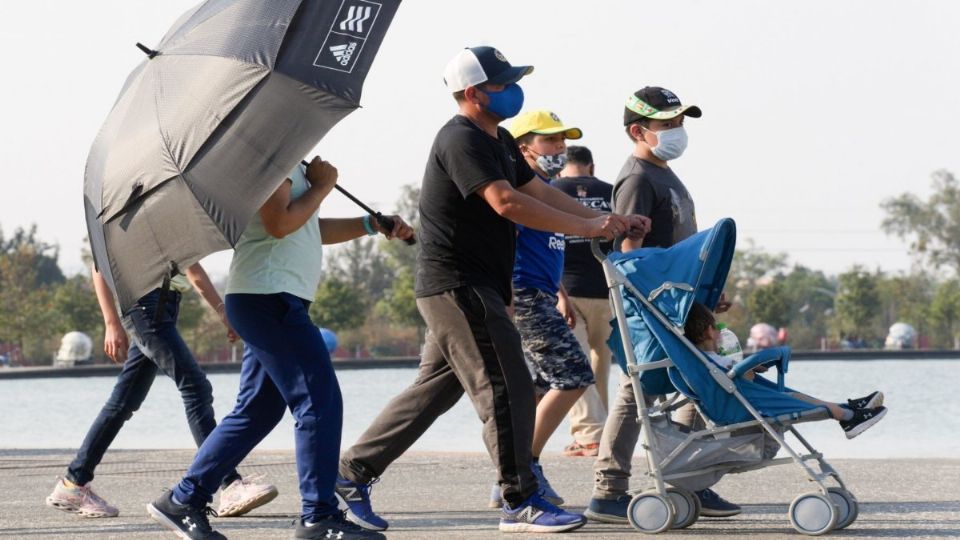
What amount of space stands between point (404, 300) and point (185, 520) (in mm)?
72476

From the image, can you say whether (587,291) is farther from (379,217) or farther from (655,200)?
(379,217)

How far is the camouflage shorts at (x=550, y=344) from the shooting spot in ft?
20.6

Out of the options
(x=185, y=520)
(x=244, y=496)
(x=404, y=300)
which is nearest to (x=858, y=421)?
(x=185, y=520)

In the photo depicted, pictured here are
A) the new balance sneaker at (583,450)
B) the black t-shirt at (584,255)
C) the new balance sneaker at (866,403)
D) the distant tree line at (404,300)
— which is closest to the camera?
the new balance sneaker at (866,403)

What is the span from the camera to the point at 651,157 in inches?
260

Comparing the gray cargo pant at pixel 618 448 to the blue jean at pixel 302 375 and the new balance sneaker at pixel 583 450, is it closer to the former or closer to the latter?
the blue jean at pixel 302 375

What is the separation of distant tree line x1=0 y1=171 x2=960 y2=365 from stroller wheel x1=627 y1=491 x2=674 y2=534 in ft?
182

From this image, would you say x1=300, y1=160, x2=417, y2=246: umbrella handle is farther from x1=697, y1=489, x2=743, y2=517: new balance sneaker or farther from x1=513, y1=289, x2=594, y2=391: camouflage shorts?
x1=697, y1=489, x2=743, y2=517: new balance sneaker

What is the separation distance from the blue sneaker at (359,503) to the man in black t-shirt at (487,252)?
0.51 metres

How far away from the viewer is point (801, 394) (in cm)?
567

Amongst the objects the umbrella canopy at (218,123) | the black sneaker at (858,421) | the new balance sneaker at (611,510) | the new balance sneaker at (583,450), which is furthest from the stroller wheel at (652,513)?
the new balance sneaker at (583,450)

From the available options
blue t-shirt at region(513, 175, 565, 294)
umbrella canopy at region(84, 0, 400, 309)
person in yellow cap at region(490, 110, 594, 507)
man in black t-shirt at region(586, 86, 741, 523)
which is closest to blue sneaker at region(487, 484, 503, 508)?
person in yellow cap at region(490, 110, 594, 507)

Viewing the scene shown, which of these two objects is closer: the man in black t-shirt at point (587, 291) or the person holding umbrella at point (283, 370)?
the person holding umbrella at point (283, 370)

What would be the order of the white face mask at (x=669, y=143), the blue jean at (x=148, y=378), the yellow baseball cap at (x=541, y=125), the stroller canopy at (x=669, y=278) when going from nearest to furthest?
the stroller canopy at (x=669, y=278), the white face mask at (x=669, y=143), the blue jean at (x=148, y=378), the yellow baseball cap at (x=541, y=125)
